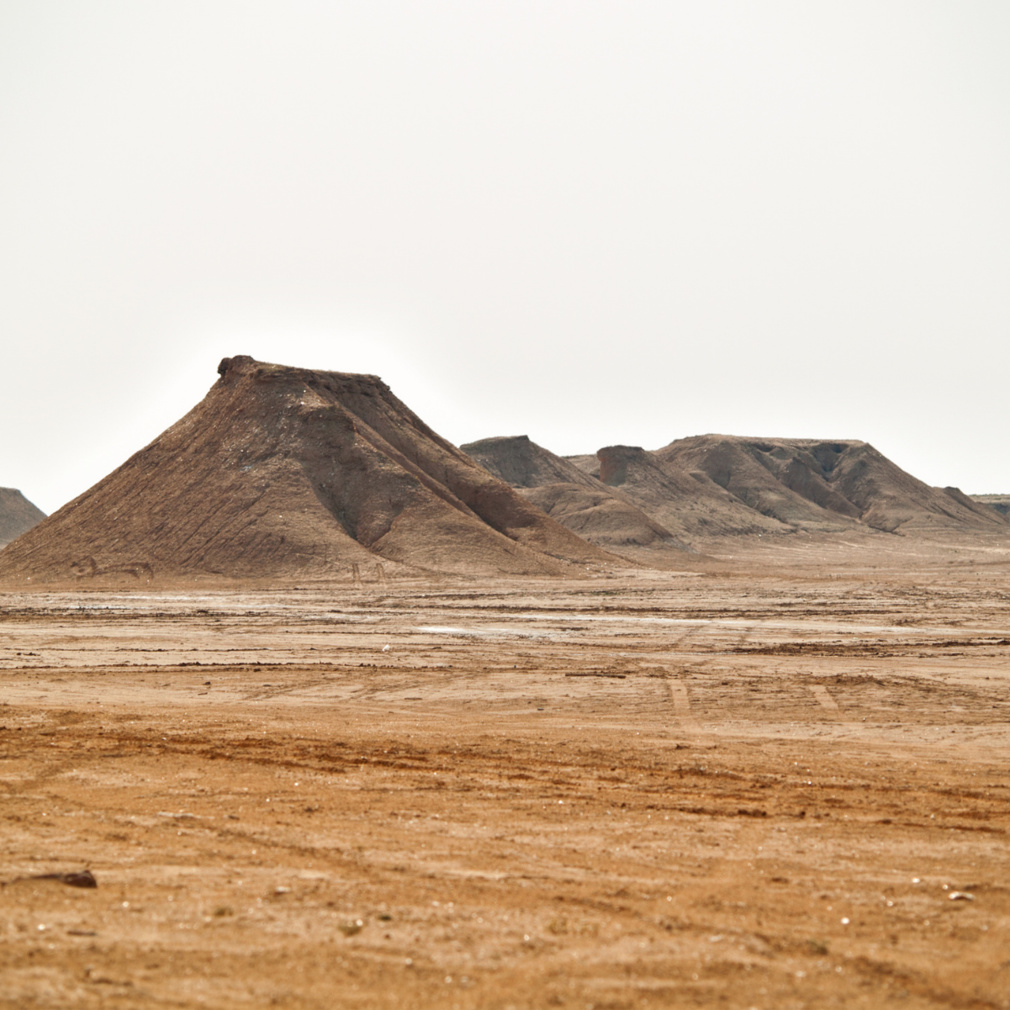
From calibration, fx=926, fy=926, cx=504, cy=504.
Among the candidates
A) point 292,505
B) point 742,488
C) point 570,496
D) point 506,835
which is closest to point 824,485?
point 742,488

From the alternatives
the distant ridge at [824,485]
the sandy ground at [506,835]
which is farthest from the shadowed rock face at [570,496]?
the sandy ground at [506,835]

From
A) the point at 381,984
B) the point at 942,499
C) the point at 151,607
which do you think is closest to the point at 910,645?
the point at 381,984

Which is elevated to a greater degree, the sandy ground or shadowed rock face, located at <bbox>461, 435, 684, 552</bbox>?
shadowed rock face, located at <bbox>461, 435, 684, 552</bbox>

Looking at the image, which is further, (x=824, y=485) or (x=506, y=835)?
(x=824, y=485)

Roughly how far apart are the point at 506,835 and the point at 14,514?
161458mm

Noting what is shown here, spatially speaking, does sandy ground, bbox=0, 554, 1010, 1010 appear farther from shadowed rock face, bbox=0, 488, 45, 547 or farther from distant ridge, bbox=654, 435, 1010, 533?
shadowed rock face, bbox=0, 488, 45, 547

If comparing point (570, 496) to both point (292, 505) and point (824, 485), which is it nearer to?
point (292, 505)

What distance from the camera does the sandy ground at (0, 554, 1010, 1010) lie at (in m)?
4.92

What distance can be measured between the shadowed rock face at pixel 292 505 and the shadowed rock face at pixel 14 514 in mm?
88797

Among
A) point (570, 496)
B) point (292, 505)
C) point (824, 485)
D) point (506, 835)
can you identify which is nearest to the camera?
point (506, 835)

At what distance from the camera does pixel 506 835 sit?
7691 mm

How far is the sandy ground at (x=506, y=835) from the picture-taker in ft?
16.1

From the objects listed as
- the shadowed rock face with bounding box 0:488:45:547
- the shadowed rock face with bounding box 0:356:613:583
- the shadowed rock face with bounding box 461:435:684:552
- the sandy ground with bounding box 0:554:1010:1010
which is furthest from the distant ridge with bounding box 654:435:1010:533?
the sandy ground with bounding box 0:554:1010:1010

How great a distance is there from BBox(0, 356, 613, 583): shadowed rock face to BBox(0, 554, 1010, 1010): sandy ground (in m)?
34.7
